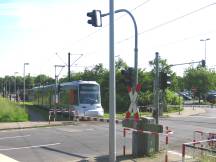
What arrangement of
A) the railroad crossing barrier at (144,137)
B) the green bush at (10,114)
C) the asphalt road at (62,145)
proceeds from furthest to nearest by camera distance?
the green bush at (10,114)
the asphalt road at (62,145)
the railroad crossing barrier at (144,137)

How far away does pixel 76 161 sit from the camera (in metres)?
15.8

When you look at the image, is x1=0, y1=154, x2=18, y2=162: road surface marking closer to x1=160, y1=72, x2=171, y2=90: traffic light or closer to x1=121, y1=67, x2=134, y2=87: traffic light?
x1=121, y1=67, x2=134, y2=87: traffic light

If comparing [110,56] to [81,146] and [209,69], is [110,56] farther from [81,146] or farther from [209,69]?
[209,69]

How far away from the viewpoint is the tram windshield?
39125 mm

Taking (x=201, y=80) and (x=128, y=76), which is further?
(x=201, y=80)

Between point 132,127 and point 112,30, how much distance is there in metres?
3.72

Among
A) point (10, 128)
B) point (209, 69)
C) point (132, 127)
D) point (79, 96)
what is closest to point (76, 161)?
point (132, 127)

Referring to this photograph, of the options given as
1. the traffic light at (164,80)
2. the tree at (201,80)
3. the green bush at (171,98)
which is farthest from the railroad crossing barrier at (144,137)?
the tree at (201,80)

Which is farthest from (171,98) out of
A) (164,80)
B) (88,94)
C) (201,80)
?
(164,80)

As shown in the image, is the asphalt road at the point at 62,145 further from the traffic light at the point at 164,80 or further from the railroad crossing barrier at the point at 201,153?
the railroad crossing barrier at the point at 201,153

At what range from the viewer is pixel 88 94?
39.3 metres

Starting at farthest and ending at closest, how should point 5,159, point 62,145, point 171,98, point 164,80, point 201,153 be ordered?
point 171,98 → point 62,145 → point 164,80 → point 5,159 → point 201,153

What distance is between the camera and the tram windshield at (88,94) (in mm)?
39125

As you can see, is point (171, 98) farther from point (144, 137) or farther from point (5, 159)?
point (5, 159)
